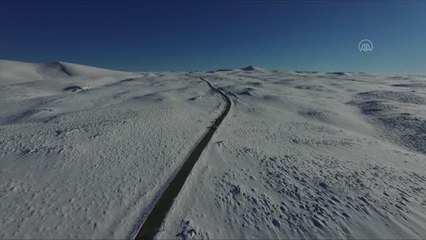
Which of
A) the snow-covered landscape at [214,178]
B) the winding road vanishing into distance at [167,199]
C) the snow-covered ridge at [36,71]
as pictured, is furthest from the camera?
the snow-covered ridge at [36,71]

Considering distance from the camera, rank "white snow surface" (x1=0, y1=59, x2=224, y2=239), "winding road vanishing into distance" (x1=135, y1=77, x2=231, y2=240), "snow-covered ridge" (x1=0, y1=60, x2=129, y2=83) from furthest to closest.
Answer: "snow-covered ridge" (x1=0, y1=60, x2=129, y2=83), "white snow surface" (x1=0, y1=59, x2=224, y2=239), "winding road vanishing into distance" (x1=135, y1=77, x2=231, y2=240)

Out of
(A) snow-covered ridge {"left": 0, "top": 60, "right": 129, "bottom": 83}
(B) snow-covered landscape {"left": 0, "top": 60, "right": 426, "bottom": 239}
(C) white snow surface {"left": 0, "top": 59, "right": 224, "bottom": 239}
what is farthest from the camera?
(A) snow-covered ridge {"left": 0, "top": 60, "right": 129, "bottom": 83}

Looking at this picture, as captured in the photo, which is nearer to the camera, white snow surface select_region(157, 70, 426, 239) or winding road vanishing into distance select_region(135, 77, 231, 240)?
winding road vanishing into distance select_region(135, 77, 231, 240)

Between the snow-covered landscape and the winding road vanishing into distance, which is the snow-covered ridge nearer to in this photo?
the snow-covered landscape

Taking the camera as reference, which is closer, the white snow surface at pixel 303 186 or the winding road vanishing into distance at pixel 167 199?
the winding road vanishing into distance at pixel 167 199

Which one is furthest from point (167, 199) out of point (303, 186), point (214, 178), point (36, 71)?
point (36, 71)

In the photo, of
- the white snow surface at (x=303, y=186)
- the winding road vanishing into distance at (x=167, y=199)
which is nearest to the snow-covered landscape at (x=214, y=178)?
the white snow surface at (x=303, y=186)

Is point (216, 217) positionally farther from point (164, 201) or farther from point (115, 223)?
point (115, 223)

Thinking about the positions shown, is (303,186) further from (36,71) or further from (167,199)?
(36,71)

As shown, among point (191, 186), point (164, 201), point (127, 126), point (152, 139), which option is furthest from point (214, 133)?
point (164, 201)

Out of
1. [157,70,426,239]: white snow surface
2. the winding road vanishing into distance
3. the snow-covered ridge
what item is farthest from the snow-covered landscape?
the snow-covered ridge

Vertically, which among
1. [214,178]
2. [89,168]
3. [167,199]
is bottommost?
[89,168]

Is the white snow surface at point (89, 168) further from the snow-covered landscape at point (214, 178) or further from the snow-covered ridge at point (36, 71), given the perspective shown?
the snow-covered ridge at point (36, 71)
